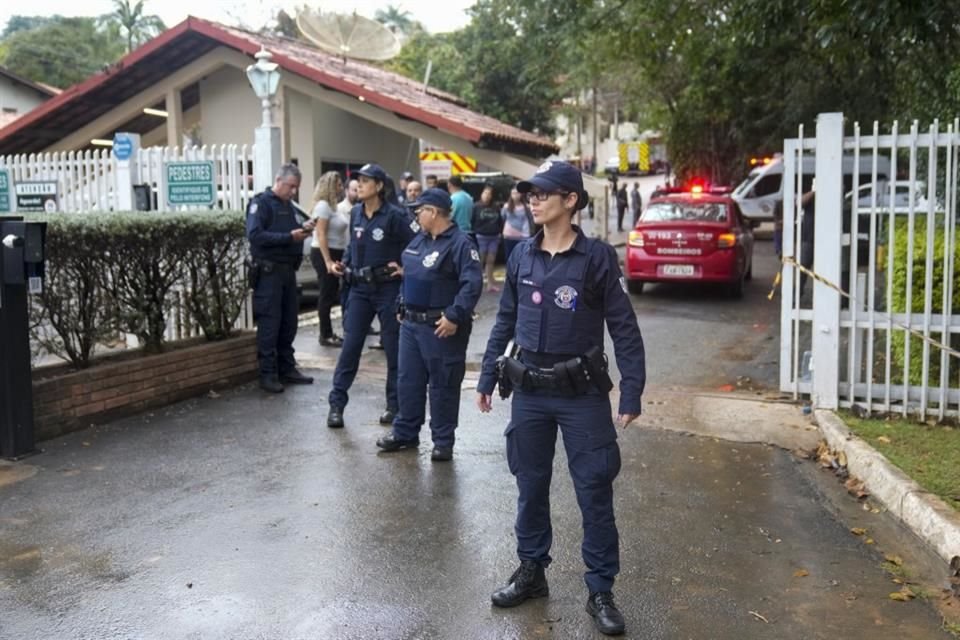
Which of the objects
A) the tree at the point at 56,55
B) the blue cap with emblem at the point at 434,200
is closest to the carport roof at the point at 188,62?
the blue cap with emblem at the point at 434,200

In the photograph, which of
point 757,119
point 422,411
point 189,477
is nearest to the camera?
point 189,477

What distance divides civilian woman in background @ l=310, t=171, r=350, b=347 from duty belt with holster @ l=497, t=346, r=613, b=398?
486 centimetres

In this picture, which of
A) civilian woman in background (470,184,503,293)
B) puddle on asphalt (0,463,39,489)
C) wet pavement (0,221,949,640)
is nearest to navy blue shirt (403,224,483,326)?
wet pavement (0,221,949,640)

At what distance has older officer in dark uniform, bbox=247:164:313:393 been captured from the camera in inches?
303

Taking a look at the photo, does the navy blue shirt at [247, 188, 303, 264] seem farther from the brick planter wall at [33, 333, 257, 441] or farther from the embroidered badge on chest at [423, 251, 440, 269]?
the embroidered badge on chest at [423, 251, 440, 269]

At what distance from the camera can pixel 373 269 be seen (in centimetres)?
659

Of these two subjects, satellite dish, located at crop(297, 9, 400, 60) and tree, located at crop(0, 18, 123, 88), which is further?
tree, located at crop(0, 18, 123, 88)

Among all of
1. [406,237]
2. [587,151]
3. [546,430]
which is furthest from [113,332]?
[587,151]

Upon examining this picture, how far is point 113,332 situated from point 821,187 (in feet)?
17.4

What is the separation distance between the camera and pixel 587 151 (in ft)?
266

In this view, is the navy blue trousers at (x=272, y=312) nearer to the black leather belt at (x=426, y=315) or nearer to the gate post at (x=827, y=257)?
the black leather belt at (x=426, y=315)

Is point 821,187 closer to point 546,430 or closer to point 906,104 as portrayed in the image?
point 546,430

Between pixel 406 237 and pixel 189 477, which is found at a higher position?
pixel 406 237

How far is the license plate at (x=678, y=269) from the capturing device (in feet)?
44.1
